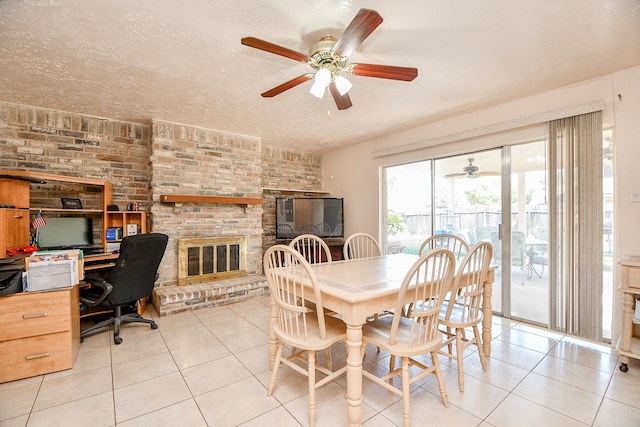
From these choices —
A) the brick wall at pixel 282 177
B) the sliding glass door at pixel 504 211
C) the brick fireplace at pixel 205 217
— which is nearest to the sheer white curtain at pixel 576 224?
the sliding glass door at pixel 504 211

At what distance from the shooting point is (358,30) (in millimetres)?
1509

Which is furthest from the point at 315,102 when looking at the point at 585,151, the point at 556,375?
the point at 556,375

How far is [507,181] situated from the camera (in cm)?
326

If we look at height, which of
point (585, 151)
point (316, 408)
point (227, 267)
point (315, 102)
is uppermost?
point (315, 102)

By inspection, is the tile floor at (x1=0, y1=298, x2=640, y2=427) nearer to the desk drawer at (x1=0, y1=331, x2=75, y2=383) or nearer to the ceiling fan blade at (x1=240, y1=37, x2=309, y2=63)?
the desk drawer at (x1=0, y1=331, x2=75, y2=383)

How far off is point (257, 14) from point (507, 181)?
307cm

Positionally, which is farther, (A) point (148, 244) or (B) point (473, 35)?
(A) point (148, 244)

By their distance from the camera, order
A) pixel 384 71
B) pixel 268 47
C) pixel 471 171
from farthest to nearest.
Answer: pixel 471 171 → pixel 384 71 → pixel 268 47

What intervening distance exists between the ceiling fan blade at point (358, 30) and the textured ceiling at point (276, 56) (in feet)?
0.80

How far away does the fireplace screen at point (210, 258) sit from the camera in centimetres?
388

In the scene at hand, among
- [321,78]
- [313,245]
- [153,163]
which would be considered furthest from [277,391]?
[153,163]

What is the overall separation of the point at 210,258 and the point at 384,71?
3.37m

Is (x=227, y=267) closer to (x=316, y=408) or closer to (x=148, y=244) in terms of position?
(x=148, y=244)

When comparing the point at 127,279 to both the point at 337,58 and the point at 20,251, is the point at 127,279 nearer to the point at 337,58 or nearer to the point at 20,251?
the point at 20,251
